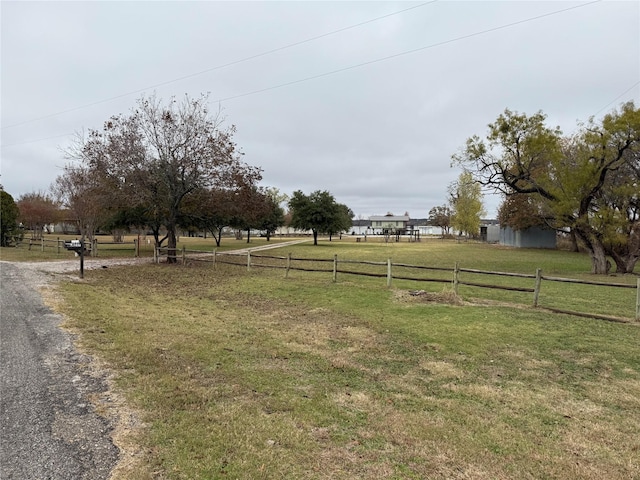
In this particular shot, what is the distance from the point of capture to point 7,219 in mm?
29656

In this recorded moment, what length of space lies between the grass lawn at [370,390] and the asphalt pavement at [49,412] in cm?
29

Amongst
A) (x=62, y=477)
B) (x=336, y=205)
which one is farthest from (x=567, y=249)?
(x=62, y=477)

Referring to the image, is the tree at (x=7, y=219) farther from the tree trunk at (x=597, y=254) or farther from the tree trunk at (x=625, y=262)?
the tree trunk at (x=625, y=262)

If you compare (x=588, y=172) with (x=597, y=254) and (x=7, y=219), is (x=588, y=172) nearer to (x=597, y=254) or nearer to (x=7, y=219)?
(x=597, y=254)

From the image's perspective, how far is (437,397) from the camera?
14.2 ft

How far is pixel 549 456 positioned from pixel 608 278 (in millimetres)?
17757

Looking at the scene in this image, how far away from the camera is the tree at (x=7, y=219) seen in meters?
29.2

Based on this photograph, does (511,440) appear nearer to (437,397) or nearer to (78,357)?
(437,397)

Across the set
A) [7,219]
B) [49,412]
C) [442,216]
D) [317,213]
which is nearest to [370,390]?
[49,412]

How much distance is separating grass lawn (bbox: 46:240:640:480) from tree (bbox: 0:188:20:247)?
27101 millimetres

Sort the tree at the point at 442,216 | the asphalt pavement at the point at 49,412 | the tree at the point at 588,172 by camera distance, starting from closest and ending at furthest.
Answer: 1. the asphalt pavement at the point at 49,412
2. the tree at the point at 588,172
3. the tree at the point at 442,216

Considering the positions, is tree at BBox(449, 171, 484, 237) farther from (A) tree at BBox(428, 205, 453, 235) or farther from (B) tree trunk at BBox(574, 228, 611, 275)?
(B) tree trunk at BBox(574, 228, 611, 275)

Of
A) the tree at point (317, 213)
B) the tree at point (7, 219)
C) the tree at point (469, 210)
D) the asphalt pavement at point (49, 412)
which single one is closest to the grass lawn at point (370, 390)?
the asphalt pavement at point (49, 412)

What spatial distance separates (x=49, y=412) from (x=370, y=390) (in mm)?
3289
